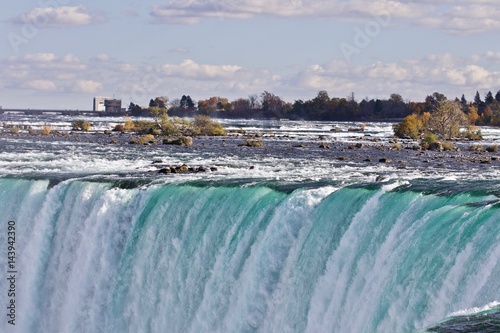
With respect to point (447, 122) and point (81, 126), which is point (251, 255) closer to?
point (447, 122)

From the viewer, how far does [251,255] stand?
26.7 metres

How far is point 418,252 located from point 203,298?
24.2ft

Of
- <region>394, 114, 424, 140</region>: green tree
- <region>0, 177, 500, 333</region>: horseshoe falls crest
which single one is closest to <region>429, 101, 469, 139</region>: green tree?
<region>394, 114, 424, 140</region>: green tree

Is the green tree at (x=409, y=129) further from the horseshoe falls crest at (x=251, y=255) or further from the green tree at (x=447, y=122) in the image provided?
the horseshoe falls crest at (x=251, y=255)

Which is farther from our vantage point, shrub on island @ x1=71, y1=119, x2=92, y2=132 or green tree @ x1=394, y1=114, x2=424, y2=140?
shrub on island @ x1=71, y1=119, x2=92, y2=132

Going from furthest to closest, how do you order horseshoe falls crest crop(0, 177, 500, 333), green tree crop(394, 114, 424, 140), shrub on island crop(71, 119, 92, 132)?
1. shrub on island crop(71, 119, 92, 132)
2. green tree crop(394, 114, 424, 140)
3. horseshoe falls crest crop(0, 177, 500, 333)

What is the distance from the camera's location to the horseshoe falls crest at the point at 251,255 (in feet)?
69.5

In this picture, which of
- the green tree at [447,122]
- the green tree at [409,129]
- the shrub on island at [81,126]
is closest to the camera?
the green tree at [447,122]

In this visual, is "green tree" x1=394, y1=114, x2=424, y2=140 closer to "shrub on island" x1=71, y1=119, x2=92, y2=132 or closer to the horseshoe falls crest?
"shrub on island" x1=71, y1=119, x2=92, y2=132

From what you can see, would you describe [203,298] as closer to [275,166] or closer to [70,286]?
[70,286]

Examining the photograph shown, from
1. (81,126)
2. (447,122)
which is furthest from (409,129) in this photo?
(81,126)

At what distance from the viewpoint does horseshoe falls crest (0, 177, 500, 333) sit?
21188 millimetres

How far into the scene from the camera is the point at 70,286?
105ft

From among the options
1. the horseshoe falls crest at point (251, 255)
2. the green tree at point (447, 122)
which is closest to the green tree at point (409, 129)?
the green tree at point (447, 122)
